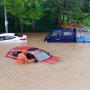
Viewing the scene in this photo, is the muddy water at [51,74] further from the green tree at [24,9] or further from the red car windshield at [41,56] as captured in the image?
the green tree at [24,9]

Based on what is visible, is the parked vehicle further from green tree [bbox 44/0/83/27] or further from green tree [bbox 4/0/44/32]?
green tree [bbox 4/0/44/32]

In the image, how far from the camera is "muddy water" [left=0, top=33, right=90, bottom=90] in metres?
17.1

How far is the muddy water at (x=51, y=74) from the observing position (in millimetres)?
17062

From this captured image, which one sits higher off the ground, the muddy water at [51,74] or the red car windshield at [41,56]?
the red car windshield at [41,56]

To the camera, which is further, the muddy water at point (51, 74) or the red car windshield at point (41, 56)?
the red car windshield at point (41, 56)

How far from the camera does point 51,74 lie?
1905 cm

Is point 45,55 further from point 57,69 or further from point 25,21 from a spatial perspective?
point 25,21

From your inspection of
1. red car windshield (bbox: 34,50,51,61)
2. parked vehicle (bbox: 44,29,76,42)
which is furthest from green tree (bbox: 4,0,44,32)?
red car windshield (bbox: 34,50,51,61)

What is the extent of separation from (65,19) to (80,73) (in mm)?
20053

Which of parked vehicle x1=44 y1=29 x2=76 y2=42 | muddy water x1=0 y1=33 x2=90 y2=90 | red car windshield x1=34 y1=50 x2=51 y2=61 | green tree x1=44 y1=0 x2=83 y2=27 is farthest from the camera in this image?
green tree x1=44 y1=0 x2=83 y2=27

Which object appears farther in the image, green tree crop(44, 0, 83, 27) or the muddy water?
green tree crop(44, 0, 83, 27)

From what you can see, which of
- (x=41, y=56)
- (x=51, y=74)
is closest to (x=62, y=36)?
(x=41, y=56)

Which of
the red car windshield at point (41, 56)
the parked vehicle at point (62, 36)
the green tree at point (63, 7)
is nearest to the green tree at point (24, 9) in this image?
the green tree at point (63, 7)

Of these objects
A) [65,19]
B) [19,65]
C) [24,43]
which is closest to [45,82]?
[19,65]
